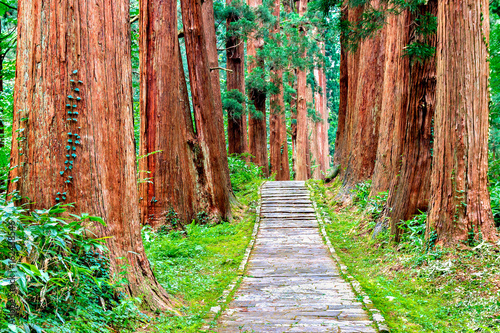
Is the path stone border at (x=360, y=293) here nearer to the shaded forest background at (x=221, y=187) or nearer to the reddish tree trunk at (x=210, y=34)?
the shaded forest background at (x=221, y=187)

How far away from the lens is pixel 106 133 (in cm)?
465

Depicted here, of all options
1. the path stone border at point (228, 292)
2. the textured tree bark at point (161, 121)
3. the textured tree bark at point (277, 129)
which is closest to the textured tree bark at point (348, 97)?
the textured tree bark at point (161, 121)

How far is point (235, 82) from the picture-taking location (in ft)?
61.1

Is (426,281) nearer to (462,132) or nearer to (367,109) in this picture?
(462,132)

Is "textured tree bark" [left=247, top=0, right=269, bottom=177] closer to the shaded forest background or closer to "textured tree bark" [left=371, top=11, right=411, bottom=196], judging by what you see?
the shaded forest background

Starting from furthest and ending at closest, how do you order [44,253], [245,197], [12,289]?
[245,197]
[44,253]
[12,289]

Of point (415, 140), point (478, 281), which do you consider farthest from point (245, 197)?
point (478, 281)

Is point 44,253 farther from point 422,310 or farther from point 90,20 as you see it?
point 422,310

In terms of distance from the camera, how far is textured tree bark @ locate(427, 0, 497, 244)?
20.9 ft

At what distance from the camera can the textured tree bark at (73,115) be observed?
4258 mm

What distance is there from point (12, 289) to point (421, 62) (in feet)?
25.1

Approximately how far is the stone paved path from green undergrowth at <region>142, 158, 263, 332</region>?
373 millimetres

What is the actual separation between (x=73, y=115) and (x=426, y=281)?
5263 millimetres

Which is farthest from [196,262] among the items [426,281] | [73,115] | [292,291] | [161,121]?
[73,115]
